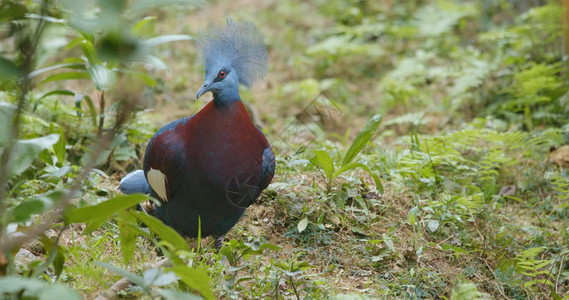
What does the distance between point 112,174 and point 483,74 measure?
3.96 metres

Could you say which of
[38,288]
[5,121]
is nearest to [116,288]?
[38,288]

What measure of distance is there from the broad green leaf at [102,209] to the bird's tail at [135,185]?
1355mm

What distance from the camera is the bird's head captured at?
314 centimetres

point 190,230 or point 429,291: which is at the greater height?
point 190,230

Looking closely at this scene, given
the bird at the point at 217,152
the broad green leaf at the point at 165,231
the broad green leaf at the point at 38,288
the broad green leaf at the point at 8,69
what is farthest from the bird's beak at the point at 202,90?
the broad green leaf at the point at 38,288

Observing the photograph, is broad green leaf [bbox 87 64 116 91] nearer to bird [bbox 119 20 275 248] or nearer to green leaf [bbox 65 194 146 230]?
bird [bbox 119 20 275 248]

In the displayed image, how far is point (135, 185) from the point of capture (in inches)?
139

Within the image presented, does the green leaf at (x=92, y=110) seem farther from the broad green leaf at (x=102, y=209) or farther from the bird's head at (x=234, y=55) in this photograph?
the broad green leaf at (x=102, y=209)

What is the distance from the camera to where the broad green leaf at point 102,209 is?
2063 mm

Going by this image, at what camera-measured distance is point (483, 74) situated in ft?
18.9

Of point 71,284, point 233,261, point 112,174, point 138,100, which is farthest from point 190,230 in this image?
point 138,100

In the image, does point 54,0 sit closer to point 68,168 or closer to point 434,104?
point 68,168

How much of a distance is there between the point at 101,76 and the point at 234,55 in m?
1.18

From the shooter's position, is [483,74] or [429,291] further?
[483,74]
